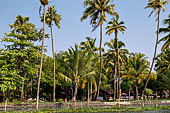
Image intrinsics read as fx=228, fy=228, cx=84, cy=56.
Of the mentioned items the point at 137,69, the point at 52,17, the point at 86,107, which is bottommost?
the point at 86,107

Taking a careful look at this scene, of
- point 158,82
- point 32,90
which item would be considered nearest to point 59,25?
point 32,90

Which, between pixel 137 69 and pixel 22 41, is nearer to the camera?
pixel 22 41

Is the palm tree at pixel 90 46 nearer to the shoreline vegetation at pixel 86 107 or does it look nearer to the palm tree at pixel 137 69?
the palm tree at pixel 137 69

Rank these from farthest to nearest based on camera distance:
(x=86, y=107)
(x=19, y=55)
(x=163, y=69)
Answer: (x=163, y=69) → (x=19, y=55) → (x=86, y=107)

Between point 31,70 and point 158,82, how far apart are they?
2993 centimetres

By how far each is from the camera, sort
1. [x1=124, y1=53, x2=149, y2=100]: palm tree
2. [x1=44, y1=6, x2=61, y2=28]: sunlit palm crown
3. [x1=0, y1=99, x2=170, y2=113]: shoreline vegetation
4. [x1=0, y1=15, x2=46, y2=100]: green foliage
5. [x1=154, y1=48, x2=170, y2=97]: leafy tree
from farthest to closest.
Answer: [x1=154, y1=48, x2=170, y2=97]: leafy tree < [x1=124, y1=53, x2=149, y2=100]: palm tree < [x1=44, y1=6, x2=61, y2=28]: sunlit palm crown < [x1=0, y1=15, x2=46, y2=100]: green foliage < [x1=0, y1=99, x2=170, y2=113]: shoreline vegetation

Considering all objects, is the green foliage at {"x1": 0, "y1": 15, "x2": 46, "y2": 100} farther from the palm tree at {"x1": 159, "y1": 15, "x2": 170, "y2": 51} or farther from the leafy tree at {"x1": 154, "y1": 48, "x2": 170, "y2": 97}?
the leafy tree at {"x1": 154, "y1": 48, "x2": 170, "y2": 97}

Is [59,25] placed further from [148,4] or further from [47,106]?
[47,106]

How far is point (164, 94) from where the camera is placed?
66938mm

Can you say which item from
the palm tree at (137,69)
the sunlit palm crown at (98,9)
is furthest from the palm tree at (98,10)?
the palm tree at (137,69)

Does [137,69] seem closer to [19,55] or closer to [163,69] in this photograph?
[163,69]

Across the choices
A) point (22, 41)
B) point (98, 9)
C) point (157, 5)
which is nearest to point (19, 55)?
point (22, 41)

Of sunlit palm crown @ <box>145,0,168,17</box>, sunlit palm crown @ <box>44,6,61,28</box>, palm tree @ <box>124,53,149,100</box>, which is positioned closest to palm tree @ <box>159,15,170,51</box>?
sunlit palm crown @ <box>145,0,168,17</box>

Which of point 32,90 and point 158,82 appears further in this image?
point 158,82
